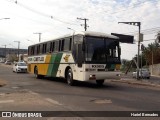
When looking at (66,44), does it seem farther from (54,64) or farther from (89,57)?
(89,57)

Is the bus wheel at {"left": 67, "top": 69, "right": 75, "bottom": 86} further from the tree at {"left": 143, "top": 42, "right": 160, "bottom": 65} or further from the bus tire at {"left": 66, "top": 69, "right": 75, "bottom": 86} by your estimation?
the tree at {"left": 143, "top": 42, "right": 160, "bottom": 65}

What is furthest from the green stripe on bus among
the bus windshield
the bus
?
the bus windshield

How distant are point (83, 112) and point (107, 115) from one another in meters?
0.92

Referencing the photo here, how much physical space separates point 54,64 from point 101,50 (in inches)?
231

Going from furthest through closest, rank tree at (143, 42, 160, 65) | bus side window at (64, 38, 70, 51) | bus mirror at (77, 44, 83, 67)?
tree at (143, 42, 160, 65)
bus side window at (64, 38, 70, 51)
bus mirror at (77, 44, 83, 67)

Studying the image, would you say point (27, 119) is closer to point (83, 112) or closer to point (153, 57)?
point (83, 112)

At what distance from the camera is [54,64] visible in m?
25.2

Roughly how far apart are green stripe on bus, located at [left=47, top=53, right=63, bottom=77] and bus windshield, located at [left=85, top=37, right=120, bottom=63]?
3.94 m

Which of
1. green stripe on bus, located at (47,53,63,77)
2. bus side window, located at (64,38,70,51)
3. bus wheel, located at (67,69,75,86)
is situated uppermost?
bus side window, located at (64,38,70,51)

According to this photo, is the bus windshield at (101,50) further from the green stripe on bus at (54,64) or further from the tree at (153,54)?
the tree at (153,54)

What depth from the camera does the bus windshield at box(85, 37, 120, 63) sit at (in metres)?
20.1

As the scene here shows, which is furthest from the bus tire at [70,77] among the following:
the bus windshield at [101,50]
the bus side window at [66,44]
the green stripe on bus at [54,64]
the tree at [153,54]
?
the tree at [153,54]

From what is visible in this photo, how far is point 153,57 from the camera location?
292 ft

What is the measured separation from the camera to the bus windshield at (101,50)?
66.0 feet
